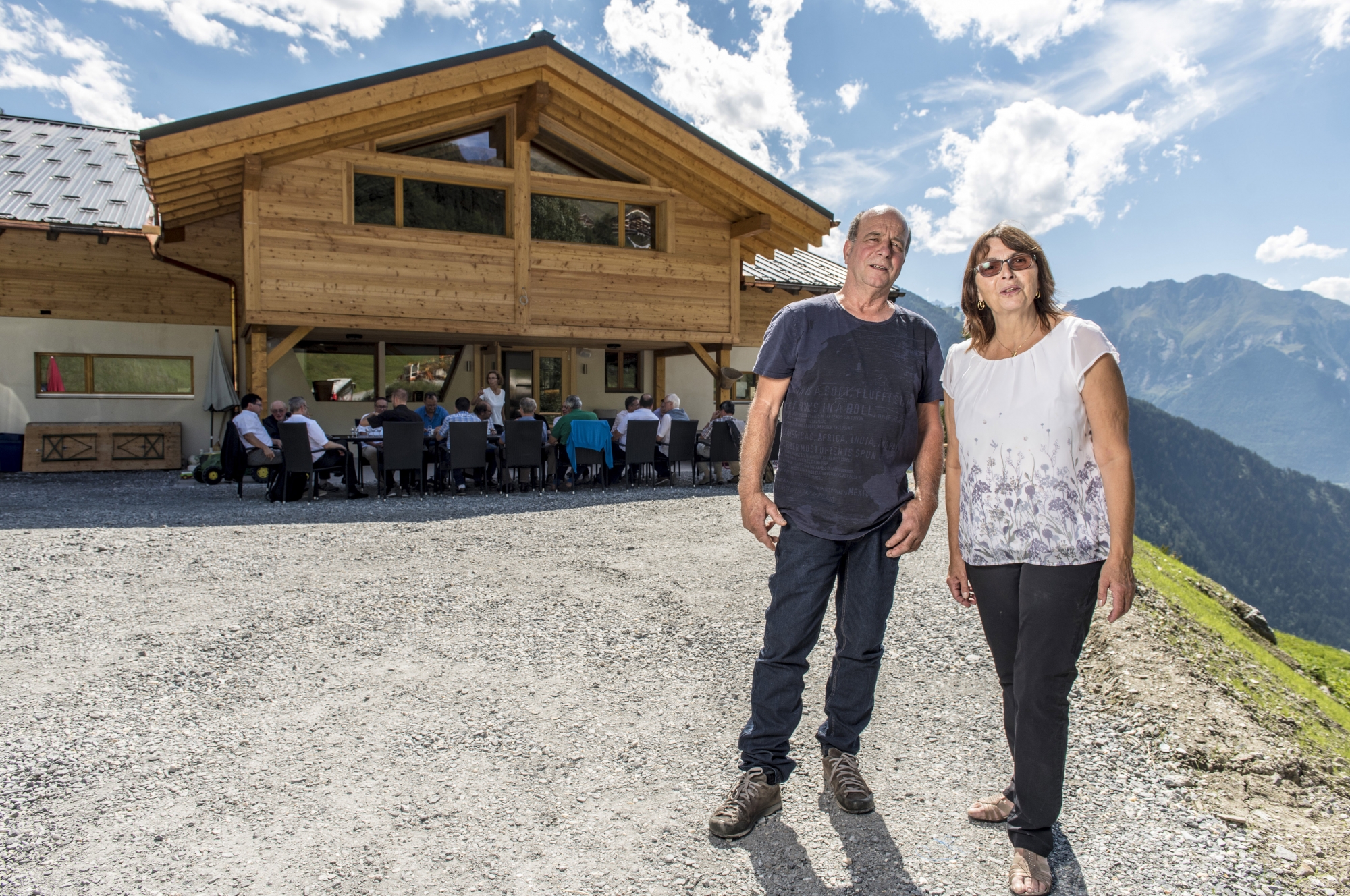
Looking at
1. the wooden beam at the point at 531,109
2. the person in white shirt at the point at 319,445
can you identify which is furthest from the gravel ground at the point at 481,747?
the wooden beam at the point at 531,109

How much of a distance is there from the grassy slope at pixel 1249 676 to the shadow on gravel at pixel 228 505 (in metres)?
5.18

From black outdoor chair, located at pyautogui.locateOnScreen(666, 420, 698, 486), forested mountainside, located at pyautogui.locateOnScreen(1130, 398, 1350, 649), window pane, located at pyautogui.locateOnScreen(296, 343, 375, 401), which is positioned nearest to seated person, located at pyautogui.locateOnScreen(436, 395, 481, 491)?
black outdoor chair, located at pyautogui.locateOnScreen(666, 420, 698, 486)

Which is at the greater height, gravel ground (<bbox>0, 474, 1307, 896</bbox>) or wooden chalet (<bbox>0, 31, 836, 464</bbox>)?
wooden chalet (<bbox>0, 31, 836, 464</bbox>)

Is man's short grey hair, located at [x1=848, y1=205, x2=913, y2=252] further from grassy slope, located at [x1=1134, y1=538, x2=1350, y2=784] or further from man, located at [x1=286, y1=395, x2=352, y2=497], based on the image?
man, located at [x1=286, y1=395, x2=352, y2=497]

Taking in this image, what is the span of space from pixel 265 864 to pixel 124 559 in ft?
15.7

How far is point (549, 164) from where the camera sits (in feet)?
44.0

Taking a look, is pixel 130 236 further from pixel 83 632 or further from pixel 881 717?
pixel 881 717

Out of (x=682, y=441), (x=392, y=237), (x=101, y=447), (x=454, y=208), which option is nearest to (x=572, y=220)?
(x=454, y=208)

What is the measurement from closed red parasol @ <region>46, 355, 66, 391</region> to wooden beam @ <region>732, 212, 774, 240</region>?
11.9 metres

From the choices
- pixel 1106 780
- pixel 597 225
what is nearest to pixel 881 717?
pixel 1106 780

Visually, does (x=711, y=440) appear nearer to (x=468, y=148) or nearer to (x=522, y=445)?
(x=522, y=445)

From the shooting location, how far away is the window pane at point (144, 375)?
46.4 ft

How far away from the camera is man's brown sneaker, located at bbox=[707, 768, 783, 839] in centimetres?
236

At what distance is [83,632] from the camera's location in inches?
169
